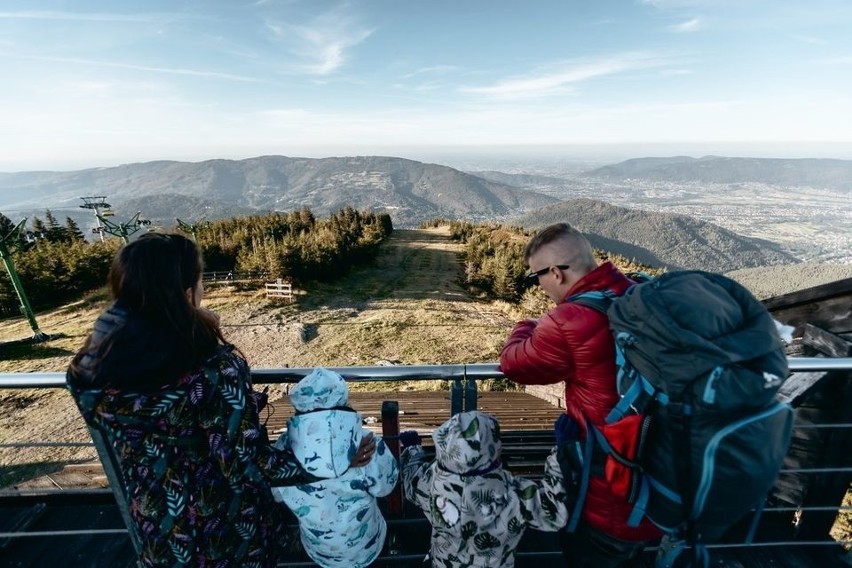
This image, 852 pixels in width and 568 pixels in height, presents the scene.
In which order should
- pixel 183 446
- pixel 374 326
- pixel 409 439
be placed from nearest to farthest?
pixel 183 446, pixel 409 439, pixel 374 326

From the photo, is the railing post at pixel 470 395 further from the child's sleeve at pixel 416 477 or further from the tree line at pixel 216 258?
the tree line at pixel 216 258

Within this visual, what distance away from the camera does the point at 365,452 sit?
1.85m

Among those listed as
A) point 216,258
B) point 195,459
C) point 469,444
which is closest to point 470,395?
point 469,444

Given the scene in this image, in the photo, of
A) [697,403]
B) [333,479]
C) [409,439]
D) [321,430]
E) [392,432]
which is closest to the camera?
[697,403]

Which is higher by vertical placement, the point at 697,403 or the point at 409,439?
the point at 697,403

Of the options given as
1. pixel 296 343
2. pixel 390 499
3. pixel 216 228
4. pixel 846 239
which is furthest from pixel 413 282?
pixel 846 239

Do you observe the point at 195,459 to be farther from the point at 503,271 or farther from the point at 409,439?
the point at 503,271

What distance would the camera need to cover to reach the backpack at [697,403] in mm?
1302

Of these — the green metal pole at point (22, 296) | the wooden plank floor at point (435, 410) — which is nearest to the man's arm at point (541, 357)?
the wooden plank floor at point (435, 410)

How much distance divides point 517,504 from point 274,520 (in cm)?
123

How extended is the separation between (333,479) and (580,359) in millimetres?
1247

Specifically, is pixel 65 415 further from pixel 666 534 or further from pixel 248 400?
pixel 666 534

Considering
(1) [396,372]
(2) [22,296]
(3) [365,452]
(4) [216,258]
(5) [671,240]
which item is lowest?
(5) [671,240]

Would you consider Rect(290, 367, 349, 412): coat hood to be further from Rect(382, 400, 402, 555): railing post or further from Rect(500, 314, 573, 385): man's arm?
Rect(500, 314, 573, 385): man's arm
